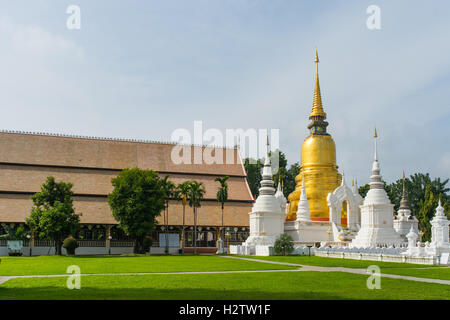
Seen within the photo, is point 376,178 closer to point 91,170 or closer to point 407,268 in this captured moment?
point 407,268

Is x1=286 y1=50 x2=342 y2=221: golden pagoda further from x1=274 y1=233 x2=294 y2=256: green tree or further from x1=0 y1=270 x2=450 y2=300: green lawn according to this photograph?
x1=0 y1=270 x2=450 y2=300: green lawn

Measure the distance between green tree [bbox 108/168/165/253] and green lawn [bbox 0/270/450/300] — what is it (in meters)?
25.1

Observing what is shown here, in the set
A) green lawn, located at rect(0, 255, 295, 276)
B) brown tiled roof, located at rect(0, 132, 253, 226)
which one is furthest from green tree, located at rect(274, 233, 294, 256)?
brown tiled roof, located at rect(0, 132, 253, 226)

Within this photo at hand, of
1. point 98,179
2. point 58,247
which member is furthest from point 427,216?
point 58,247

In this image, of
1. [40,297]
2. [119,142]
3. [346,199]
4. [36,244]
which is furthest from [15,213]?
[40,297]

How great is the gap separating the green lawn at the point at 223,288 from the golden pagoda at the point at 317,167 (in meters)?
31.2

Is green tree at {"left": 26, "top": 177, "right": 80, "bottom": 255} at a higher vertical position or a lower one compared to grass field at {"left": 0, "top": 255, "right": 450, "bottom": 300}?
higher

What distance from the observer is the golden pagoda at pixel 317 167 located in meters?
49.3

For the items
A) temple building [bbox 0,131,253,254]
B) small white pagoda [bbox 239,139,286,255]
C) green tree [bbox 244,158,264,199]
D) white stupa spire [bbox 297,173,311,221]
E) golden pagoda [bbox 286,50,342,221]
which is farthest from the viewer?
green tree [bbox 244,158,264,199]

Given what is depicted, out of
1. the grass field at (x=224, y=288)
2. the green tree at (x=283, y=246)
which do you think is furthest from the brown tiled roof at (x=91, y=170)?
the grass field at (x=224, y=288)

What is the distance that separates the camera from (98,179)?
5288cm

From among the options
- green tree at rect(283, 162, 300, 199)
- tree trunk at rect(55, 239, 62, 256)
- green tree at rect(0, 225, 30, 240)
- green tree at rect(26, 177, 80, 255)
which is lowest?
tree trunk at rect(55, 239, 62, 256)

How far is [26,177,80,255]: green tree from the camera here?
41.8 m

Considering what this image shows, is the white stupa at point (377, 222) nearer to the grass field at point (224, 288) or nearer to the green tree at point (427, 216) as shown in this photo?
the green tree at point (427, 216)
